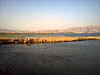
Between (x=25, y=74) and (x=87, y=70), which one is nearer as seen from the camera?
(x=25, y=74)

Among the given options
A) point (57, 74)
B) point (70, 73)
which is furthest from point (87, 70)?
point (57, 74)

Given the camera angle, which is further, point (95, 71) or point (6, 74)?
point (95, 71)

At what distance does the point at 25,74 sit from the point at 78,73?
20.8 feet

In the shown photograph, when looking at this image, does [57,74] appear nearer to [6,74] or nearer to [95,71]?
[95,71]

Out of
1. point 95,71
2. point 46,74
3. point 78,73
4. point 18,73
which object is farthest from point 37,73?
point 95,71

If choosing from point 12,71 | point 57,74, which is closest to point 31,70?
point 12,71

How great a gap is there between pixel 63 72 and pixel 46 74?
215cm

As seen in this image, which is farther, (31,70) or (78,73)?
(31,70)

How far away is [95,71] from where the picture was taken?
1323cm

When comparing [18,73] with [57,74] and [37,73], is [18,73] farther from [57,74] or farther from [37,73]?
[57,74]

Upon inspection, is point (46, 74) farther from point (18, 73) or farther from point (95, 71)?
point (95, 71)

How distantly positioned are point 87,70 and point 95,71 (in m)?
0.95

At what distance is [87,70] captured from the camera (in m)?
13.6

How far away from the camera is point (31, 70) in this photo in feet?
45.3
